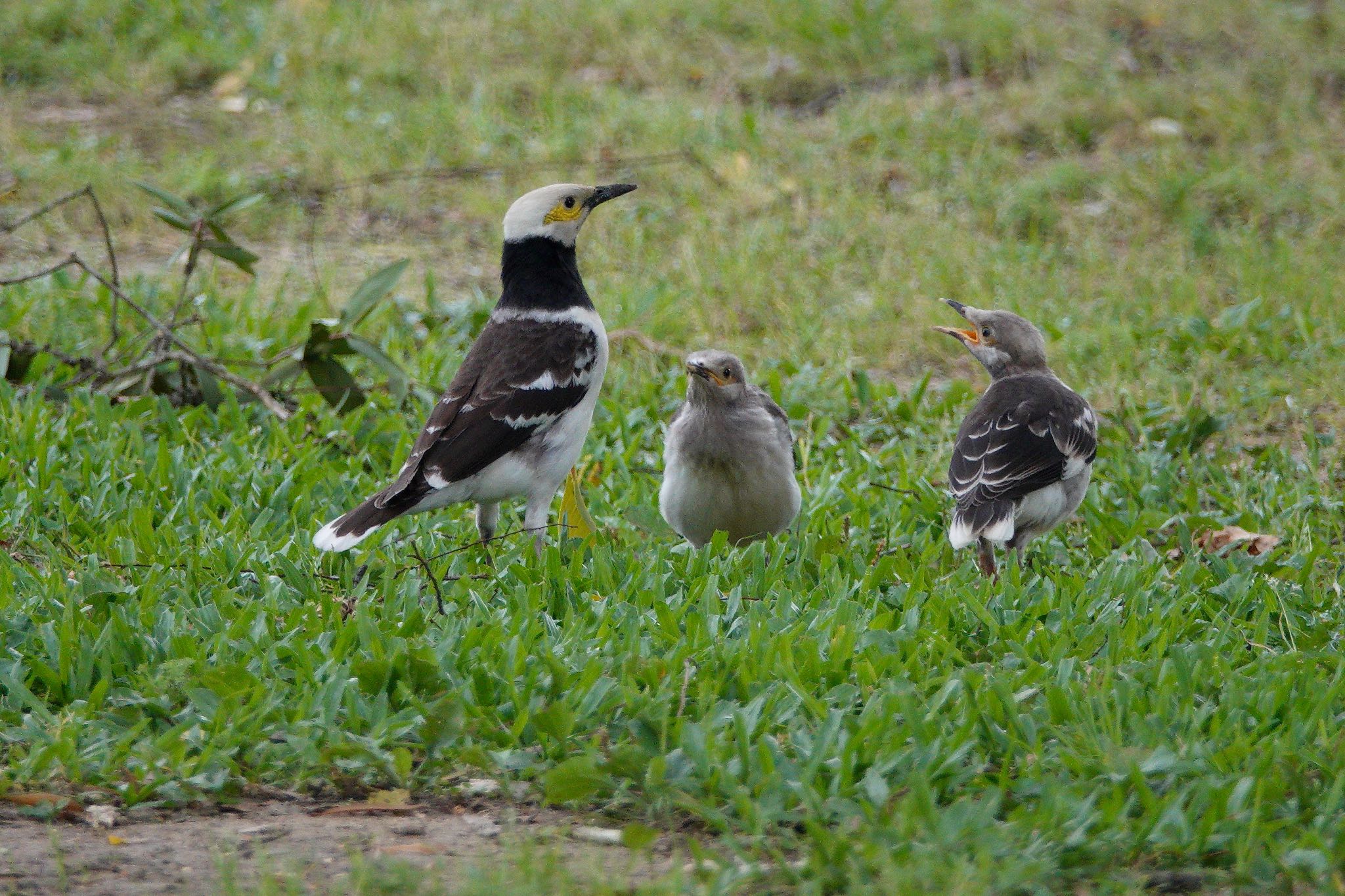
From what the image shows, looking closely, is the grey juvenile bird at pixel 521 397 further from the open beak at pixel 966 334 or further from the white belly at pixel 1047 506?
the white belly at pixel 1047 506

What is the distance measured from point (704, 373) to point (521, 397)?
2.51ft

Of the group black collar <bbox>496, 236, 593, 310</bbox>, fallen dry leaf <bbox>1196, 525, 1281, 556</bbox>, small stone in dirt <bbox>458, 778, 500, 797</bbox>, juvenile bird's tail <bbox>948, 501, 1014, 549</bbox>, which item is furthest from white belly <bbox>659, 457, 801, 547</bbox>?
small stone in dirt <bbox>458, 778, 500, 797</bbox>

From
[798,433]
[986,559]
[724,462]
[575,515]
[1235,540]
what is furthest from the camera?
[798,433]

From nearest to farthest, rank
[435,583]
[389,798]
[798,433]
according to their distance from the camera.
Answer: [389,798]
[435,583]
[798,433]

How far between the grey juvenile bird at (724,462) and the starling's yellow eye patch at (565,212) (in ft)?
3.04

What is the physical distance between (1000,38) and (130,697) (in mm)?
10923

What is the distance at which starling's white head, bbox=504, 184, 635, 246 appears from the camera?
6453 millimetres

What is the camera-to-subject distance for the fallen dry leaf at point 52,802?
153 inches

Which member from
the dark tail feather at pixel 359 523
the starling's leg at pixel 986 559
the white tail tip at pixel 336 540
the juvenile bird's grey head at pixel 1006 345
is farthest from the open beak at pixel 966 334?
the white tail tip at pixel 336 540

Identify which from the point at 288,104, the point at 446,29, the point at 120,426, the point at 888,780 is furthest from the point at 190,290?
the point at 888,780

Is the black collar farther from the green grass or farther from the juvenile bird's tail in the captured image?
the juvenile bird's tail

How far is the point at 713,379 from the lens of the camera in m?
6.04

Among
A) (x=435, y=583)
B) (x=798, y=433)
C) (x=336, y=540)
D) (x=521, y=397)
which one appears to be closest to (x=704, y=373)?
(x=521, y=397)

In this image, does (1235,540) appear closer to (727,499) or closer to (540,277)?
(727,499)
